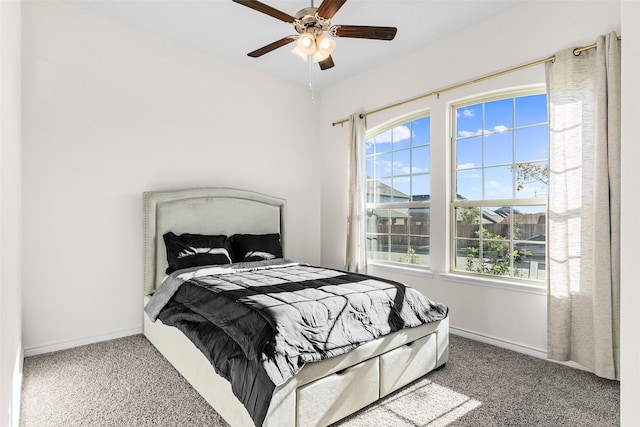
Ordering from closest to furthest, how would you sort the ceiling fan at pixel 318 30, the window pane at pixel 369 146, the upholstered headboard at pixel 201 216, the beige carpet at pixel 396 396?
the beige carpet at pixel 396 396 → the ceiling fan at pixel 318 30 → the upholstered headboard at pixel 201 216 → the window pane at pixel 369 146

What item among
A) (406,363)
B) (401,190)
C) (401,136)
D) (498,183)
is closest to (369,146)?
(401,136)

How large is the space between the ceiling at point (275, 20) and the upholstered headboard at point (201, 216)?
160 cm

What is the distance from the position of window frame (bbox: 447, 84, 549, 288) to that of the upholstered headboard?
1997 mm

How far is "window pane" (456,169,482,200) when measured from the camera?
11.4ft

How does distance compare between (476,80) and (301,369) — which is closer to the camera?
(301,369)

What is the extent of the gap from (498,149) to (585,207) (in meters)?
0.96

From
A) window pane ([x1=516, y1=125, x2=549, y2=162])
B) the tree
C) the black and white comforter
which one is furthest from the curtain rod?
the black and white comforter

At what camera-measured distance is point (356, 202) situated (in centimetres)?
439

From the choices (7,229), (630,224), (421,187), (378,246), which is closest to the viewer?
(630,224)

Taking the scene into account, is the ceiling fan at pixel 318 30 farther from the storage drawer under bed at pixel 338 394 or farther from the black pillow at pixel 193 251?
the storage drawer under bed at pixel 338 394

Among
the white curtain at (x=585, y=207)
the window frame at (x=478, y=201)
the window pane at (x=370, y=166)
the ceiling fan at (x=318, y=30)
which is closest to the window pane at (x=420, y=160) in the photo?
the window frame at (x=478, y=201)

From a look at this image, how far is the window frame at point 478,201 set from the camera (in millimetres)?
3084

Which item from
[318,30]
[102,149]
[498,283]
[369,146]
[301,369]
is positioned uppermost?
[318,30]

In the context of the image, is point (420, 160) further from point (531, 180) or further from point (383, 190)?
point (531, 180)
